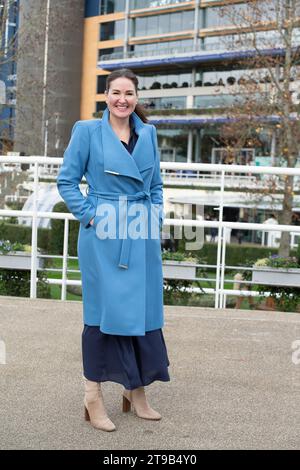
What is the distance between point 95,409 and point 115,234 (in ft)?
2.71

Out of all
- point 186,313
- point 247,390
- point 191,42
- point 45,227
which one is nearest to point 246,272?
point 186,313

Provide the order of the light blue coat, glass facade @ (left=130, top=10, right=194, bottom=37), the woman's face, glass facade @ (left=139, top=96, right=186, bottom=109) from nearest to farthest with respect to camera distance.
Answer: the light blue coat → the woman's face → glass facade @ (left=130, top=10, right=194, bottom=37) → glass facade @ (left=139, top=96, right=186, bottom=109)

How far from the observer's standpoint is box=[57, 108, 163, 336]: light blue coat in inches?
118

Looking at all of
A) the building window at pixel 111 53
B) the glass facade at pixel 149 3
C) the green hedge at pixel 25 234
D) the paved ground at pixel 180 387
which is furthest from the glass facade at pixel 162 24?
the paved ground at pixel 180 387

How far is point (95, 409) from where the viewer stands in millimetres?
3035

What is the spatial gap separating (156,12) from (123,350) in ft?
189

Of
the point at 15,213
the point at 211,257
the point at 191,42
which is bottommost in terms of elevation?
the point at 211,257

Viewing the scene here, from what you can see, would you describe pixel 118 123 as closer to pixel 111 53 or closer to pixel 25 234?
pixel 25 234

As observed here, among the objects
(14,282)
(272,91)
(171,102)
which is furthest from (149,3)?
(14,282)

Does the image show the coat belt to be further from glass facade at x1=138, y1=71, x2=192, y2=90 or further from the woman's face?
glass facade at x1=138, y1=71, x2=192, y2=90

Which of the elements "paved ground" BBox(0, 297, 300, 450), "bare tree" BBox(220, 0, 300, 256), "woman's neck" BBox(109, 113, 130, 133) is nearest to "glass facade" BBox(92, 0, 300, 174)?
"bare tree" BBox(220, 0, 300, 256)
